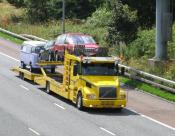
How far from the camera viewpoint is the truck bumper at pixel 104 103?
2956 cm

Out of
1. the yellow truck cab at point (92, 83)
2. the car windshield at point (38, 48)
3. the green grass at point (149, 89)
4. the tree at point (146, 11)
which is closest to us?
the yellow truck cab at point (92, 83)

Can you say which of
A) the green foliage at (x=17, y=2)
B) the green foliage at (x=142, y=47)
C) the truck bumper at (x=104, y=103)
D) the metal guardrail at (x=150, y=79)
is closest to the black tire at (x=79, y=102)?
the truck bumper at (x=104, y=103)

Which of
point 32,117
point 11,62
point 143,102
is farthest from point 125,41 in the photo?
point 32,117

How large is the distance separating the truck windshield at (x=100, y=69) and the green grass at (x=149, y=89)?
4649mm

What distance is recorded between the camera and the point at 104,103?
2972 cm

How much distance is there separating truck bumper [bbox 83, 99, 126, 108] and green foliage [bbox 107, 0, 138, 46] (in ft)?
54.9

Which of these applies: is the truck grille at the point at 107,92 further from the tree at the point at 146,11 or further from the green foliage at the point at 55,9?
the green foliage at the point at 55,9

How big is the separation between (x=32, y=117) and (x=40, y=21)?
4138 cm

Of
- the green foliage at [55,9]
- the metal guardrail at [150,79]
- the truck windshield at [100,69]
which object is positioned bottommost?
the metal guardrail at [150,79]

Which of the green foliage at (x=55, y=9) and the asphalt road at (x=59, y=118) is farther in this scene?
the green foliage at (x=55, y=9)

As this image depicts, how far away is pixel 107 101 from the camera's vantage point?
29.8 m

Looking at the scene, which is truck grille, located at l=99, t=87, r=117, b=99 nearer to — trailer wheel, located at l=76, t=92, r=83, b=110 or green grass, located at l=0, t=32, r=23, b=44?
trailer wheel, located at l=76, t=92, r=83, b=110

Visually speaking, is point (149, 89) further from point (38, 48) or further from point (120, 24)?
point (120, 24)

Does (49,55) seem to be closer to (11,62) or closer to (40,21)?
(11,62)
